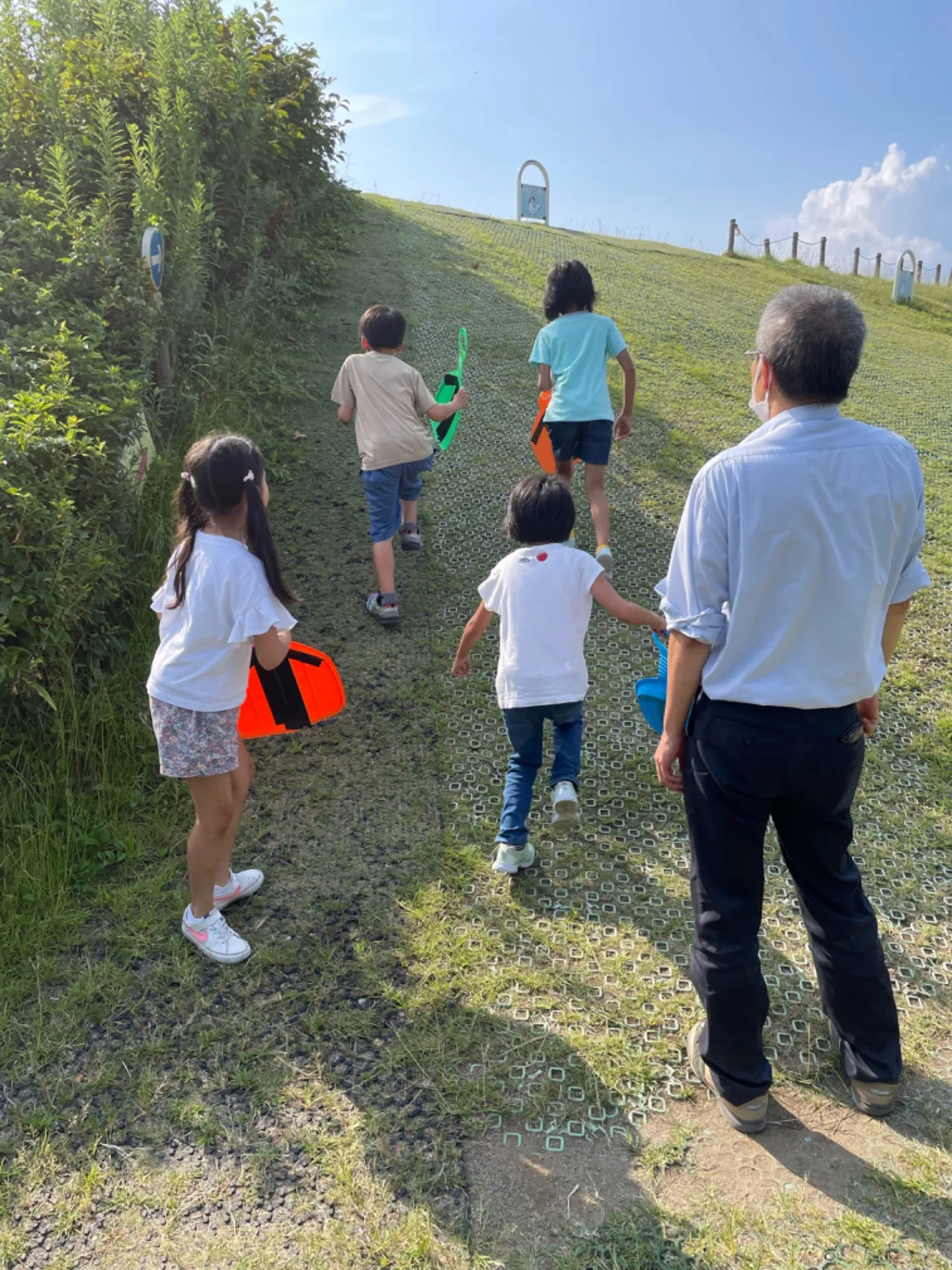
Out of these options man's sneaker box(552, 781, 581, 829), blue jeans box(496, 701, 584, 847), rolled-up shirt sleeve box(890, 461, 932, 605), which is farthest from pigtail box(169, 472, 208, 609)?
rolled-up shirt sleeve box(890, 461, 932, 605)

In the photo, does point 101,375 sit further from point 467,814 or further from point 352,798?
point 467,814

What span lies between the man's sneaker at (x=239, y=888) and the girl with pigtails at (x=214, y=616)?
400 mm

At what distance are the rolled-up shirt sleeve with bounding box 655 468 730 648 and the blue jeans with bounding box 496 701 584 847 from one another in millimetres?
1051

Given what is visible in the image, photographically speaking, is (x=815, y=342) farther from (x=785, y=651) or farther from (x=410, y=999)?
(x=410, y=999)

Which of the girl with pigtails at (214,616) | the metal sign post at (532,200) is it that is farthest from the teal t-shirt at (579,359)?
the metal sign post at (532,200)

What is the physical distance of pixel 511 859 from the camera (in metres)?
3.23

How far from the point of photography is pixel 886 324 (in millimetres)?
14078

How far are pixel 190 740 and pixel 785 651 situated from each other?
1669 millimetres

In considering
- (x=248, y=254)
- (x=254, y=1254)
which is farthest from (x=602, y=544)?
(x=248, y=254)

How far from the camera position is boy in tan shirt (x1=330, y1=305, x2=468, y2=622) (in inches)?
Result: 180

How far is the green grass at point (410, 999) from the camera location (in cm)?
213

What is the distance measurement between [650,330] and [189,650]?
860cm

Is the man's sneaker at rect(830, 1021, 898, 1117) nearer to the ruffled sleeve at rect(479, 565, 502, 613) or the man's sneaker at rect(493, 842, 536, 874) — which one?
the man's sneaker at rect(493, 842, 536, 874)

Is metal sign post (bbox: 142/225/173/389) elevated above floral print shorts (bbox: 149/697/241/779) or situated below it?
above
